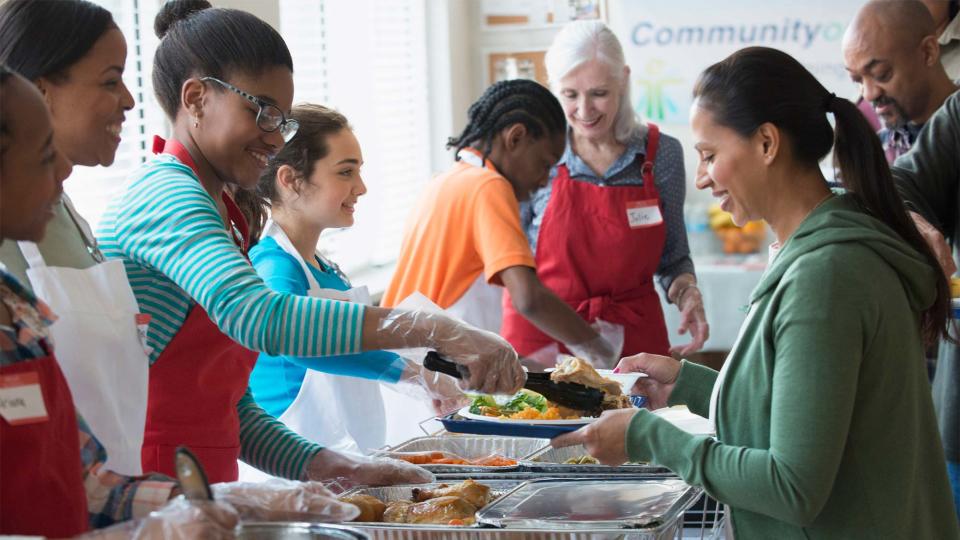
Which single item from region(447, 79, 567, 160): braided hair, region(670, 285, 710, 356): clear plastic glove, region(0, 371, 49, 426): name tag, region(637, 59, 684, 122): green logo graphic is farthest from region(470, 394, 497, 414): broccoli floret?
region(637, 59, 684, 122): green logo graphic

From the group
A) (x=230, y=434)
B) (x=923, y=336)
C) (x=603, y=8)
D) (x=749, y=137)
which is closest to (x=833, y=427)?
(x=923, y=336)

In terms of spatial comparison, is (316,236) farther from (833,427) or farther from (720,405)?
(833,427)

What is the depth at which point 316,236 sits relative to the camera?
2.56 m

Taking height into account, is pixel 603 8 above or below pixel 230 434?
above

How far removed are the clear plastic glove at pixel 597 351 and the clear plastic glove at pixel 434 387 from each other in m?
0.97

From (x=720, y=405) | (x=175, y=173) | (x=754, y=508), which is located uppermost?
(x=175, y=173)

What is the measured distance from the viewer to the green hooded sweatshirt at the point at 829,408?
1506 millimetres

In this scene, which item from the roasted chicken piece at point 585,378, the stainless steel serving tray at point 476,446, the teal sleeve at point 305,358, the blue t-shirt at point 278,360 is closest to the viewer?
the roasted chicken piece at point 585,378

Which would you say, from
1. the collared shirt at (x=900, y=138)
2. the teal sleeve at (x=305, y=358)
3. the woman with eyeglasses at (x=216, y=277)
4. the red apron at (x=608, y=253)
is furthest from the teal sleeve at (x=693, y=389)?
the collared shirt at (x=900, y=138)

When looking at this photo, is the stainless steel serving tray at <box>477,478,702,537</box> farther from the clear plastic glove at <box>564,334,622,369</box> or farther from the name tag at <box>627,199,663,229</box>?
the name tag at <box>627,199,663,229</box>

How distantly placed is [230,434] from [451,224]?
4.62ft

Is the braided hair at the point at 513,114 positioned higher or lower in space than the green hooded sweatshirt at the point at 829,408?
higher

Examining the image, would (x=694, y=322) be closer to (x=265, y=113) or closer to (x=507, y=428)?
(x=507, y=428)

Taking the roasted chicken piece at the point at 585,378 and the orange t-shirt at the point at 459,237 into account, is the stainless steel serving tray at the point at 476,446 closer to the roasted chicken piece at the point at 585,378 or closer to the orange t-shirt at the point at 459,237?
the roasted chicken piece at the point at 585,378
